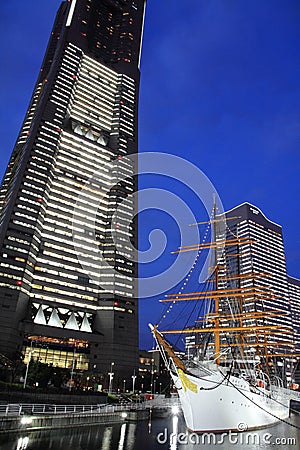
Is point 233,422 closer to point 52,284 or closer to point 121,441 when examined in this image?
point 121,441

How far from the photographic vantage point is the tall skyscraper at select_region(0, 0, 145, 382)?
293ft

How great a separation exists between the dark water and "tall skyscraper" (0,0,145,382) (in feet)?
184

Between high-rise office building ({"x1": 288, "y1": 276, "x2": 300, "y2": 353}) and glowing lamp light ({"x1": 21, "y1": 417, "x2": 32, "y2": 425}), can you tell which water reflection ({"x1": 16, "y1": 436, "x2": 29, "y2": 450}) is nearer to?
glowing lamp light ({"x1": 21, "y1": 417, "x2": 32, "y2": 425})

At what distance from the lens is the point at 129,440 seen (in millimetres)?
24484

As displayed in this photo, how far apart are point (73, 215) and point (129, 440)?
91.7 meters

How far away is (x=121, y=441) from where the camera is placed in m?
23.8

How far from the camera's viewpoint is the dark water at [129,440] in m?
20.2

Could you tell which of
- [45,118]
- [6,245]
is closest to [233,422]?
[6,245]

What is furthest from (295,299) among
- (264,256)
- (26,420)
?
(26,420)

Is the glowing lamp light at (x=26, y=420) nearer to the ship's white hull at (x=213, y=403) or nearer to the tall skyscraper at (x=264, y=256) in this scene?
the ship's white hull at (x=213, y=403)

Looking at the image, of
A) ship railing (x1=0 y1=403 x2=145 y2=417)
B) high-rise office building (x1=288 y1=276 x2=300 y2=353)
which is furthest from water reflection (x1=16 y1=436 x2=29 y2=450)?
high-rise office building (x1=288 y1=276 x2=300 y2=353)

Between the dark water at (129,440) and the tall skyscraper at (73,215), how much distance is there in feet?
184

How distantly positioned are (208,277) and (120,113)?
109 meters

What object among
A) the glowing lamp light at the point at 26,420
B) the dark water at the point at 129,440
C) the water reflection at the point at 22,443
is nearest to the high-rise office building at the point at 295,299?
the dark water at the point at 129,440
